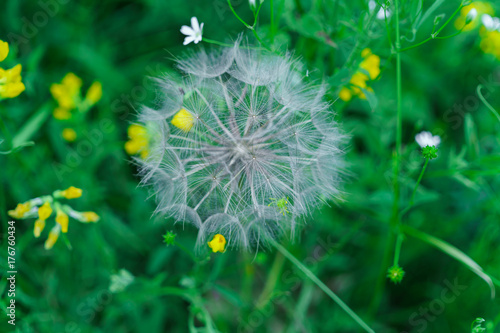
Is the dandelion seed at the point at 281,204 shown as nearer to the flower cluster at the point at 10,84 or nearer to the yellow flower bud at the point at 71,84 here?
the flower cluster at the point at 10,84

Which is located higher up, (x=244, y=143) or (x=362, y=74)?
(x=362, y=74)

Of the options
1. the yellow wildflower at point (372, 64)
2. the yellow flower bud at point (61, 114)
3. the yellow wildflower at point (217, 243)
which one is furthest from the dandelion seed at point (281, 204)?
the yellow flower bud at point (61, 114)

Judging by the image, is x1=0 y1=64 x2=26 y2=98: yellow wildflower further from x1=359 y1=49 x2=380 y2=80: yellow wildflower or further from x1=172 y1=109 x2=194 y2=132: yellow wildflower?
x1=359 y1=49 x2=380 y2=80: yellow wildflower

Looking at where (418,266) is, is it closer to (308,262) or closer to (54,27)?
(308,262)

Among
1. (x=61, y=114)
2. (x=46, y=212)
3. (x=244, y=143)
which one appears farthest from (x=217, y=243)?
(x=61, y=114)

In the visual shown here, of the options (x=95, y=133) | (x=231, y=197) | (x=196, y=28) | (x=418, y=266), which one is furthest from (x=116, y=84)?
(x=418, y=266)

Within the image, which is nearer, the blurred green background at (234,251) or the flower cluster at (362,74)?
the flower cluster at (362,74)

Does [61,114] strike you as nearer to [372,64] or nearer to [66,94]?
[66,94]
